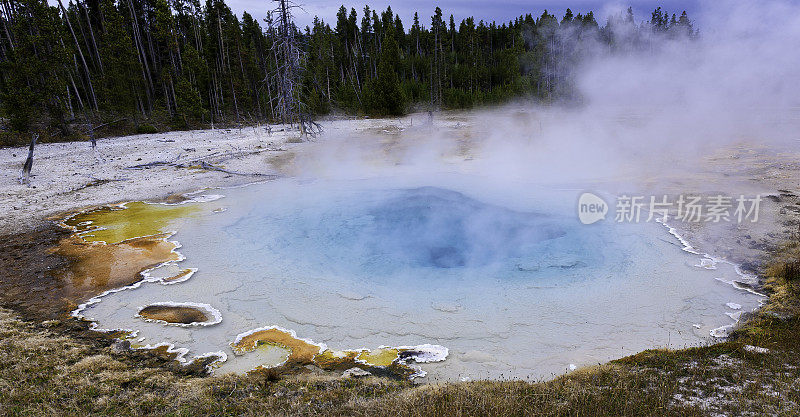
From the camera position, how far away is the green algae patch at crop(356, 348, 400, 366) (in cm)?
411

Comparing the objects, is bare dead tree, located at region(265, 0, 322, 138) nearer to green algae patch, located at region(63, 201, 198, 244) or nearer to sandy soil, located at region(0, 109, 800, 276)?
sandy soil, located at region(0, 109, 800, 276)

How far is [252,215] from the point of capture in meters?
8.80

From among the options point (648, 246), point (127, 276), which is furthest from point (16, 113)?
point (648, 246)

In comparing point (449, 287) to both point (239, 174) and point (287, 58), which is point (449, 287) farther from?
point (287, 58)

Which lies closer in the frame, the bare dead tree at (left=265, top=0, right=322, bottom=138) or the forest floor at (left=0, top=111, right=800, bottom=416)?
the forest floor at (left=0, top=111, right=800, bottom=416)

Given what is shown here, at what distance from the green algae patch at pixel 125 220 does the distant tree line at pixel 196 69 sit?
6882 mm

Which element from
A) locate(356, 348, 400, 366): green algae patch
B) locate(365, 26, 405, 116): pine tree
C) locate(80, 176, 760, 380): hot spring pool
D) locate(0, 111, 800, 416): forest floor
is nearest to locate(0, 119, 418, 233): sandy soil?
locate(80, 176, 760, 380): hot spring pool

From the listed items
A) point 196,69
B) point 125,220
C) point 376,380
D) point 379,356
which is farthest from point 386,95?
point 376,380

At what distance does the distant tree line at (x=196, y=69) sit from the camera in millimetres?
15734

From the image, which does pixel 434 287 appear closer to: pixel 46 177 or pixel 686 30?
pixel 46 177

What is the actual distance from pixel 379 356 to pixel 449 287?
1875 millimetres

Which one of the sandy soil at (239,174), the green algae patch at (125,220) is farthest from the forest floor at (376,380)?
the green algae patch at (125,220)

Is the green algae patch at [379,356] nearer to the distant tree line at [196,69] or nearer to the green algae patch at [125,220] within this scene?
the green algae patch at [125,220]

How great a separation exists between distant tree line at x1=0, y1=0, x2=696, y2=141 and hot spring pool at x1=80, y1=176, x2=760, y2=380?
8131 mm
